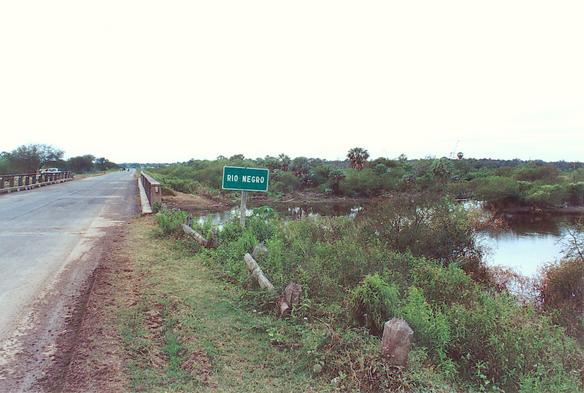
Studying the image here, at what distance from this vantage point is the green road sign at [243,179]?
28.9ft

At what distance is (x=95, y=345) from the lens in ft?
12.9

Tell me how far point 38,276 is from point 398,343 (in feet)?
18.0

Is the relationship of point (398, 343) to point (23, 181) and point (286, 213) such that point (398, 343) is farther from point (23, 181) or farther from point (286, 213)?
point (286, 213)

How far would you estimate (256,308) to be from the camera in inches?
201

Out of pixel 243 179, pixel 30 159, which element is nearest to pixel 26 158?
pixel 30 159

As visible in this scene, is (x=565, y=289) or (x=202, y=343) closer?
(x=202, y=343)

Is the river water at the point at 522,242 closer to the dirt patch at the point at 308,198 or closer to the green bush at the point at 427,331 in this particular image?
the green bush at the point at 427,331

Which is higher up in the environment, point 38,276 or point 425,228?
point 425,228

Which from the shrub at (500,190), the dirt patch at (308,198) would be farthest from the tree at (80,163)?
the shrub at (500,190)

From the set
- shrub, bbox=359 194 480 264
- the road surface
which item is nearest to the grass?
the road surface

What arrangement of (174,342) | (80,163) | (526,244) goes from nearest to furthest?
(174,342)
(526,244)
(80,163)

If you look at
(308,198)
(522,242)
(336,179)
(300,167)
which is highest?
(300,167)

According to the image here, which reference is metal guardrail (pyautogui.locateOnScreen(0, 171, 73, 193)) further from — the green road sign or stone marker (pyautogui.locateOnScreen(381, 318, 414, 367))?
stone marker (pyautogui.locateOnScreen(381, 318, 414, 367))

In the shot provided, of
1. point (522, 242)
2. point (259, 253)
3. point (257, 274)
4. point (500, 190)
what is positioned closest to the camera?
point (257, 274)
